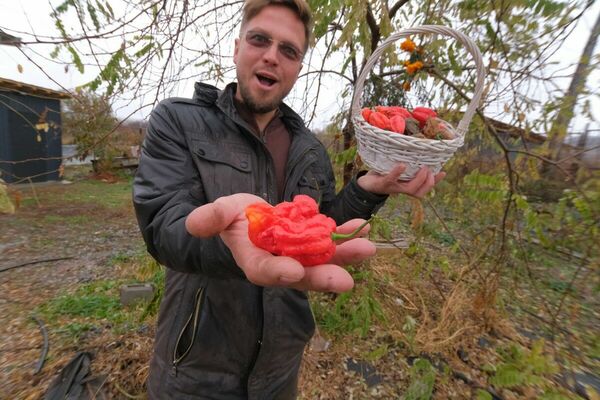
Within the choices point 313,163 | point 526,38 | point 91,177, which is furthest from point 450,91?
point 91,177

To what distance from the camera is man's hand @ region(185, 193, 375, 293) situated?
0.95m

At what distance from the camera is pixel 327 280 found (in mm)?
1000

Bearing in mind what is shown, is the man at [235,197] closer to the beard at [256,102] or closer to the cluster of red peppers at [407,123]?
the beard at [256,102]

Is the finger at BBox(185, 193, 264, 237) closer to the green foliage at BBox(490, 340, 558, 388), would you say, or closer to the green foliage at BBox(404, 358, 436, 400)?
the green foliage at BBox(490, 340, 558, 388)

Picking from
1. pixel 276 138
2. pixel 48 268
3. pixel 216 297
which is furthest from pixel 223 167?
pixel 48 268

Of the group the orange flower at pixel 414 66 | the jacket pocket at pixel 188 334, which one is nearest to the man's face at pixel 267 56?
the jacket pocket at pixel 188 334

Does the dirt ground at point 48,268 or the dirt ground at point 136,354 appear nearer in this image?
the dirt ground at point 136,354

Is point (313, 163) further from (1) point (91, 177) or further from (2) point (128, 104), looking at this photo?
(1) point (91, 177)

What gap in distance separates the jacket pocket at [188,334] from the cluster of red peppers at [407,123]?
1.25m

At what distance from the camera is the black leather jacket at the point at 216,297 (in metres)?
1.59

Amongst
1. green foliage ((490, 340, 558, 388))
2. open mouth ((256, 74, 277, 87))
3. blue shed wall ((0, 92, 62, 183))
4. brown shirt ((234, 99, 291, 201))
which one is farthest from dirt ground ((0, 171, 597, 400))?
blue shed wall ((0, 92, 62, 183))

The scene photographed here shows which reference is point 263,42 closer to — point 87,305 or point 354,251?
point 354,251

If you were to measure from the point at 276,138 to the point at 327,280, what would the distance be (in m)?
1.23

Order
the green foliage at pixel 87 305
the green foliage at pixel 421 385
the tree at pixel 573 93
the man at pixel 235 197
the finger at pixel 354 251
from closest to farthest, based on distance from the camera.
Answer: the finger at pixel 354 251 → the man at pixel 235 197 → the tree at pixel 573 93 → the green foliage at pixel 421 385 → the green foliage at pixel 87 305
